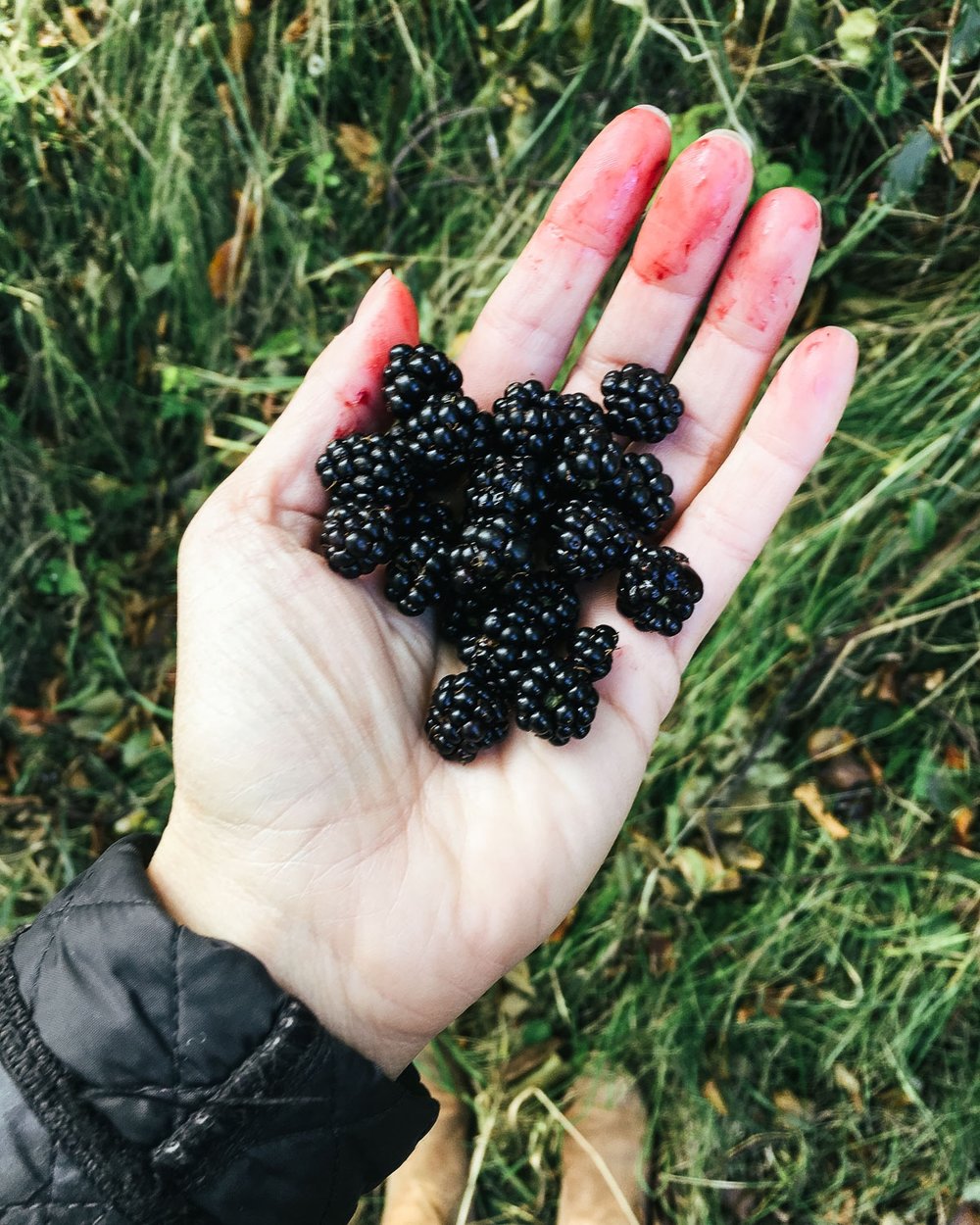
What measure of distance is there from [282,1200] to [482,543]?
123 cm

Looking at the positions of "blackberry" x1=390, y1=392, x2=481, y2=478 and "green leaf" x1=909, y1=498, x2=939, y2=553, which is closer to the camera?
"blackberry" x1=390, y1=392, x2=481, y2=478

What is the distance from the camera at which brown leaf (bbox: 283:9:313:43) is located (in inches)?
111

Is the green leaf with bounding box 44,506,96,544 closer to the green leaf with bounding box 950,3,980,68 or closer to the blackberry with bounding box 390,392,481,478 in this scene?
the blackberry with bounding box 390,392,481,478

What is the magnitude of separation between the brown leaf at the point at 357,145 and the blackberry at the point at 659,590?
175cm

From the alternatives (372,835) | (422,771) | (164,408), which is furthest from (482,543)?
(164,408)

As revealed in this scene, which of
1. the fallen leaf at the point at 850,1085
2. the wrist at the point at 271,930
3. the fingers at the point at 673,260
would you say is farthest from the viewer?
the fallen leaf at the point at 850,1085

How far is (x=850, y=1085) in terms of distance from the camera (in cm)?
274

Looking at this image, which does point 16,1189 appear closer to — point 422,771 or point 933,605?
point 422,771

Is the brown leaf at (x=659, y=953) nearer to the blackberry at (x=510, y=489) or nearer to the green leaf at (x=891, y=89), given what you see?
the blackberry at (x=510, y=489)

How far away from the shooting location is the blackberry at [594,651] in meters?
1.91

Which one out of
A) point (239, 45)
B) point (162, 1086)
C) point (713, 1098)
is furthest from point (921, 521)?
point (239, 45)

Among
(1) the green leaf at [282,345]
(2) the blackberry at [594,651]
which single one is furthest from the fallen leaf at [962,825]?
(1) the green leaf at [282,345]

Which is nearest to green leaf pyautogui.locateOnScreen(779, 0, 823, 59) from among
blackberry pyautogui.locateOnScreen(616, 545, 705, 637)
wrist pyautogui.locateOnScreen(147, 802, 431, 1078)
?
blackberry pyautogui.locateOnScreen(616, 545, 705, 637)

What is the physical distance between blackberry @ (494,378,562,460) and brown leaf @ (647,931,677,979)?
1575 millimetres
